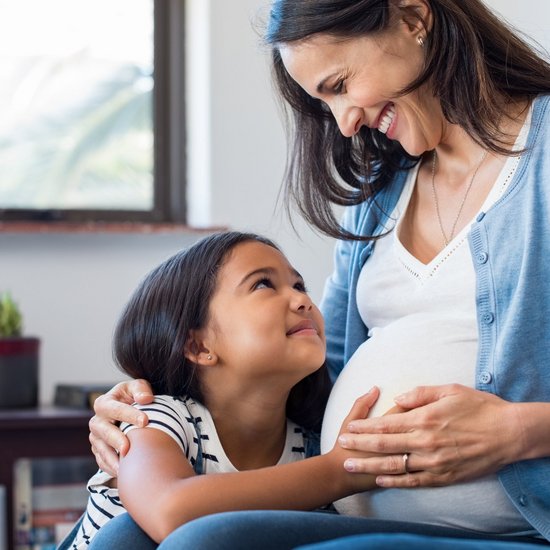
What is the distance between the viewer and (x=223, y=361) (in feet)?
4.78

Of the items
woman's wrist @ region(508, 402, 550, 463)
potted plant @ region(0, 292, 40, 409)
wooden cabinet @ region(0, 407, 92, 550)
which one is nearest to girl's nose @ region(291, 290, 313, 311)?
woman's wrist @ region(508, 402, 550, 463)

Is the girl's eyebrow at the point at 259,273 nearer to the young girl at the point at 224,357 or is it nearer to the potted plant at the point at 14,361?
the young girl at the point at 224,357

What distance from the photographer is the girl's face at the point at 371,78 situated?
142 centimetres

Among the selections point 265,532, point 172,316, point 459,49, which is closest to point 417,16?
point 459,49

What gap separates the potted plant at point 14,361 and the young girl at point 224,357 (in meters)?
1.02

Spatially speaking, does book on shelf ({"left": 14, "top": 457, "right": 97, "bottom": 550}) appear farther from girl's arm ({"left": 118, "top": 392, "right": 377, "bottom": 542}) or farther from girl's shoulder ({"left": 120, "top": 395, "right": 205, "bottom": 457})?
girl's arm ({"left": 118, "top": 392, "right": 377, "bottom": 542})

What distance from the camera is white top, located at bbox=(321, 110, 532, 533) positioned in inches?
49.1

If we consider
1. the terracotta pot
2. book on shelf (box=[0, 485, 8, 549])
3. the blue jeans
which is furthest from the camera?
the terracotta pot

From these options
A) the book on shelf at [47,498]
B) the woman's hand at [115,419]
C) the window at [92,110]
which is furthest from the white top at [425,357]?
the window at [92,110]

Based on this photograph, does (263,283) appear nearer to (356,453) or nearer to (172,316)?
(172,316)

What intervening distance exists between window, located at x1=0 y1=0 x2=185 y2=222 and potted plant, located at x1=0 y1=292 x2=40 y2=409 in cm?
43

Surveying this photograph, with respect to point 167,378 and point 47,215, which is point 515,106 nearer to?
point 167,378

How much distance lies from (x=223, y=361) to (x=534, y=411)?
0.45 m

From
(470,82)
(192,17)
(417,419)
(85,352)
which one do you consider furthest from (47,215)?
(417,419)
